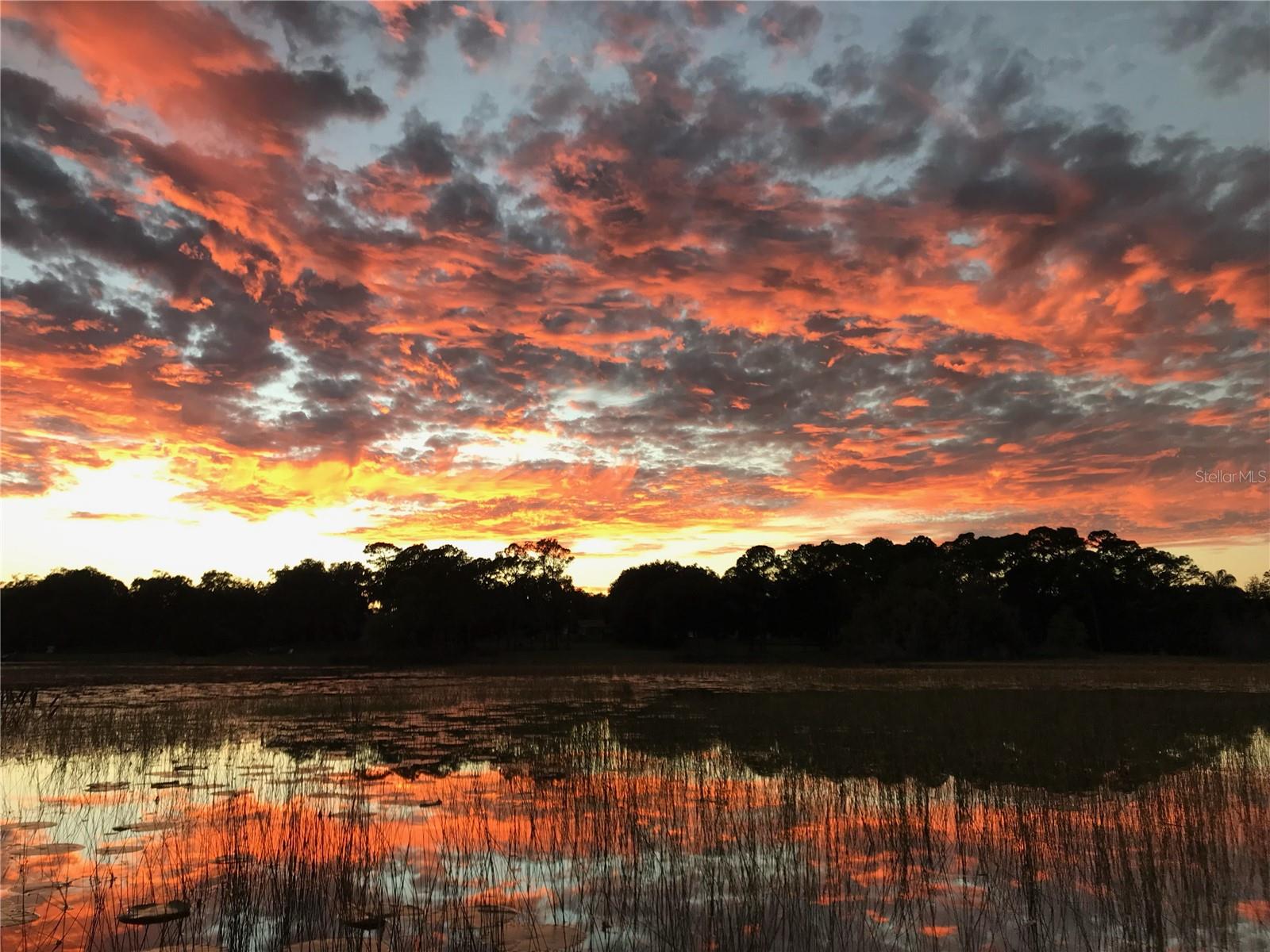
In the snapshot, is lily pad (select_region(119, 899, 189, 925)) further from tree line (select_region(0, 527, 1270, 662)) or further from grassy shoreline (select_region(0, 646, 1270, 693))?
tree line (select_region(0, 527, 1270, 662))

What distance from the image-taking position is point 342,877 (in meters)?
9.06

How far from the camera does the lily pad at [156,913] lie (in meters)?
7.77

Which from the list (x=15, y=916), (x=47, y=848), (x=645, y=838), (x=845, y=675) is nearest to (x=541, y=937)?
(x=645, y=838)

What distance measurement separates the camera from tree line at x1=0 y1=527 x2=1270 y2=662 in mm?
101125

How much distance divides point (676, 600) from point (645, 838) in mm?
98915

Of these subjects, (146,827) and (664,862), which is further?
(146,827)

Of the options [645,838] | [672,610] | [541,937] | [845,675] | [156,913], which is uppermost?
[672,610]

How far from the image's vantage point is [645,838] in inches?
432

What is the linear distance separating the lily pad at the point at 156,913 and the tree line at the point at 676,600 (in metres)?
84.6

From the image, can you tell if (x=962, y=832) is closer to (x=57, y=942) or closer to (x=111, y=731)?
(x=57, y=942)

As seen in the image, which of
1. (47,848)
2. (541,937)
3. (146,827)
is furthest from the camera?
(146,827)

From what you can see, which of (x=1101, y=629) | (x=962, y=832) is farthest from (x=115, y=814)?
(x=1101, y=629)

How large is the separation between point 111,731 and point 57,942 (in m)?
17.6

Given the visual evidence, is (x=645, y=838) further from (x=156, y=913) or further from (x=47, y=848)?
(x=47, y=848)
